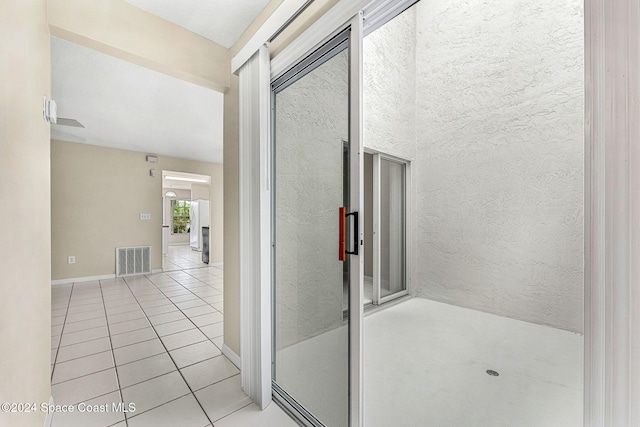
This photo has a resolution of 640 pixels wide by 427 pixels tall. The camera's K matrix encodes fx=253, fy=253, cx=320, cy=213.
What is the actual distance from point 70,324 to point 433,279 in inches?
190

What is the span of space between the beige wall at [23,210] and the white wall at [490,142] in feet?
9.85

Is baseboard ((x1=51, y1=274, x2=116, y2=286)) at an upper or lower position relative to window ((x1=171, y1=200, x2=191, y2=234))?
lower

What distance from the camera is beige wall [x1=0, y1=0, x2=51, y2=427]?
2.84 feet

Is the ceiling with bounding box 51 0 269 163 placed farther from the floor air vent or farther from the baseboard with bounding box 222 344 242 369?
the baseboard with bounding box 222 344 242 369

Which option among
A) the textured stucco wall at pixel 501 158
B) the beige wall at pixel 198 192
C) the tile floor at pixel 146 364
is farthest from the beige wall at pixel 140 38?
the beige wall at pixel 198 192

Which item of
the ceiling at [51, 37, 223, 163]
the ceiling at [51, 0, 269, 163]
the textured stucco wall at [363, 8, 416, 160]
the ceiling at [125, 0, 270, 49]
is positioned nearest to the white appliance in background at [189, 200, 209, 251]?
the ceiling at [51, 0, 269, 163]

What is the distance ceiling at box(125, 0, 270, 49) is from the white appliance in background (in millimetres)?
6185

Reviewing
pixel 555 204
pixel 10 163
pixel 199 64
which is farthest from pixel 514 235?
pixel 10 163

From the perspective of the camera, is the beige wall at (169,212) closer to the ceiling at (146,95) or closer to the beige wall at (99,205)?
the beige wall at (99,205)

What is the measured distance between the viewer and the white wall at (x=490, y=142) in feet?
10.0

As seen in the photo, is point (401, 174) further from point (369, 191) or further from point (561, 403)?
point (561, 403)

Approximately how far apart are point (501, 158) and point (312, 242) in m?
3.32

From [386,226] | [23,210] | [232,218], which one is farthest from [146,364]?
[386,226]

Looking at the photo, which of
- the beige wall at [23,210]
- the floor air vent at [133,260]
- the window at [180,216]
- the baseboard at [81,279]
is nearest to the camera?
the beige wall at [23,210]
